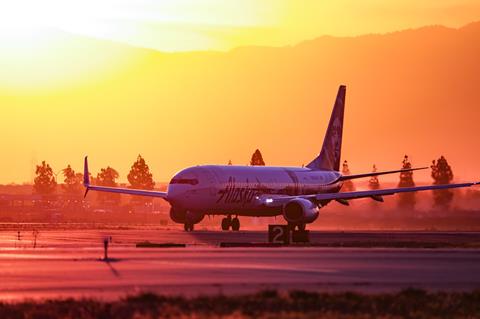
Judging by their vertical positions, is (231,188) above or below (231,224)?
above

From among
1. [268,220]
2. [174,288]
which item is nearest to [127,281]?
[174,288]

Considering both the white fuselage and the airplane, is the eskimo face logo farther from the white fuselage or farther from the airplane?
the white fuselage

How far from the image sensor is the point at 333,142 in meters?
113

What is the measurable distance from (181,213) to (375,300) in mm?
65260

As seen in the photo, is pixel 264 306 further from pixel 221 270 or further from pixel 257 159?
pixel 257 159

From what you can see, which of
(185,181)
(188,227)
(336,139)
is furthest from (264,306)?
(336,139)

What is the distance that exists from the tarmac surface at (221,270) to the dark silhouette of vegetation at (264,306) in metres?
2.00

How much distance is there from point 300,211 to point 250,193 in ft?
31.1

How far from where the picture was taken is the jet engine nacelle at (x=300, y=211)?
3351 inches

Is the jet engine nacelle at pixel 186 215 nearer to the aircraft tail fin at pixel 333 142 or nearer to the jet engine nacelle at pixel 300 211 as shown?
the jet engine nacelle at pixel 300 211

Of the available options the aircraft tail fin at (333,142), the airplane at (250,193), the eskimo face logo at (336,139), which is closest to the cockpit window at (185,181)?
the airplane at (250,193)

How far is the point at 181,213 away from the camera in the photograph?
94.6 metres

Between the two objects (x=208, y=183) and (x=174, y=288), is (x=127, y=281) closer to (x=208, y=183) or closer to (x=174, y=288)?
(x=174, y=288)

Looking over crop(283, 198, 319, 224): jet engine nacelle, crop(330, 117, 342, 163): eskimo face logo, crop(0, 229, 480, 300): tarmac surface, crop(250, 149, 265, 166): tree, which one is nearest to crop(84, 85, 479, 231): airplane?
crop(283, 198, 319, 224): jet engine nacelle
